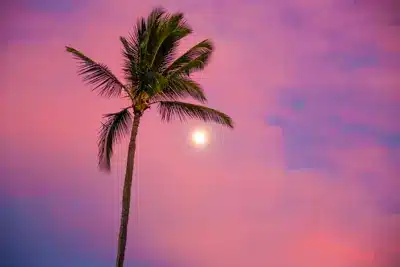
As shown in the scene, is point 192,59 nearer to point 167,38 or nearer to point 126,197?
point 167,38

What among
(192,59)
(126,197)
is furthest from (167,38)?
(126,197)

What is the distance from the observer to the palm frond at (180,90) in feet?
66.7

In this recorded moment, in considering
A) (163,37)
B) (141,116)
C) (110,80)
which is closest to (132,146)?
(141,116)

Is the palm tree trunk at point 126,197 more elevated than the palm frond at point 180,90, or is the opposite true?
the palm frond at point 180,90

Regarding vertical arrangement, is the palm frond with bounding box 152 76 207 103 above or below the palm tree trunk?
above

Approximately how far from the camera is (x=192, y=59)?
21.4 m

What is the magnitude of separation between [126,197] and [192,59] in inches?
228

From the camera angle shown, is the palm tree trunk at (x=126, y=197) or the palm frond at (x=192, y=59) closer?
the palm tree trunk at (x=126, y=197)

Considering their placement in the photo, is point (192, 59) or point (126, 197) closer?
point (126, 197)

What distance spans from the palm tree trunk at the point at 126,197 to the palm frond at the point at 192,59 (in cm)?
224

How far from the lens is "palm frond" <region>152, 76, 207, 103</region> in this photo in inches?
800

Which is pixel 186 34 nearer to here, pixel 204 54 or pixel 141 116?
pixel 204 54

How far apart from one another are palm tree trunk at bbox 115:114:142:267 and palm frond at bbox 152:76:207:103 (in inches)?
50.1

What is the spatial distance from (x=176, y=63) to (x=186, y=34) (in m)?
1.13
